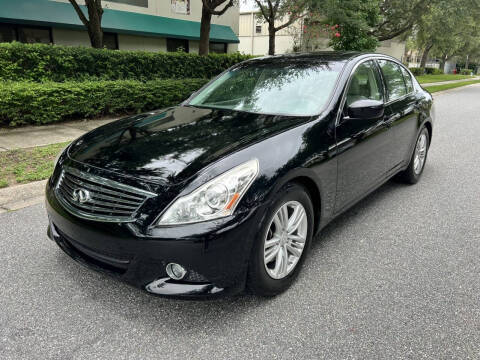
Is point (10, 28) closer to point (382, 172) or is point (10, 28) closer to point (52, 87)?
point (52, 87)

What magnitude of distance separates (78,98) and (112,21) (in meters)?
7.76

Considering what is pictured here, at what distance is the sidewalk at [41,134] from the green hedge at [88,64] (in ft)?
4.53

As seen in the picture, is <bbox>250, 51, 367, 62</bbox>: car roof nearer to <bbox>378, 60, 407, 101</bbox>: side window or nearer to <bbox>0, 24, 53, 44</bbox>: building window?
<bbox>378, 60, 407, 101</bbox>: side window

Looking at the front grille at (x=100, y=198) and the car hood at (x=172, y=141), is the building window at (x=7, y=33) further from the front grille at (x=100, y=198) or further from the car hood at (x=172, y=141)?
the front grille at (x=100, y=198)

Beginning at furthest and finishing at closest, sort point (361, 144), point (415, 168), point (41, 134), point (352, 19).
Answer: point (352, 19), point (41, 134), point (415, 168), point (361, 144)

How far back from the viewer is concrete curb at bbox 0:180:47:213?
4164 millimetres

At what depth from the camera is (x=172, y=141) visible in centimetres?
274

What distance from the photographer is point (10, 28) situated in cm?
1341

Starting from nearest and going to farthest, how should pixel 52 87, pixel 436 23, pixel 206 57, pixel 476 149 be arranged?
pixel 476 149 < pixel 52 87 < pixel 206 57 < pixel 436 23

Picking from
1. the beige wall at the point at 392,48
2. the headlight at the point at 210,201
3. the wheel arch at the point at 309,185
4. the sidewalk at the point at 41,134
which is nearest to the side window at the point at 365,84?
the wheel arch at the point at 309,185

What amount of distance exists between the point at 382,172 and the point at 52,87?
6.89 metres

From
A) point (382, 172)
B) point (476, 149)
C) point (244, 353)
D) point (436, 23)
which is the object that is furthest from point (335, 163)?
point (436, 23)

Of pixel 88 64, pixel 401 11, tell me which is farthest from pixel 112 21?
pixel 401 11

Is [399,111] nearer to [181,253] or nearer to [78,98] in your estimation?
[181,253]
